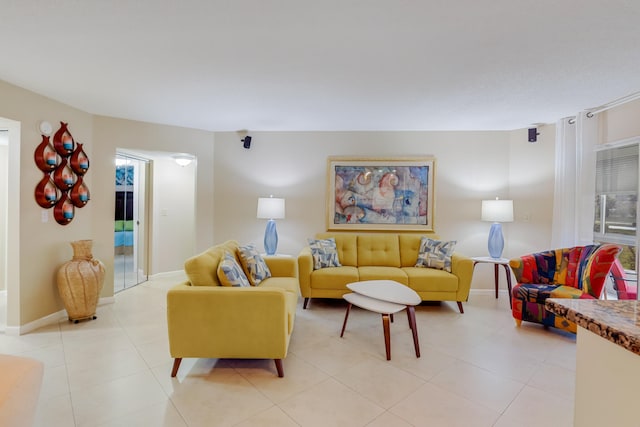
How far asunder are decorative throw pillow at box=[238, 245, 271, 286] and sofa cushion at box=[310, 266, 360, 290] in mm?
719

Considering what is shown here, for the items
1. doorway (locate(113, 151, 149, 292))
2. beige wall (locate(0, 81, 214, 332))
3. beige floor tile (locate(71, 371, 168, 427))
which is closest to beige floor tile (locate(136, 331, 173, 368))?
beige floor tile (locate(71, 371, 168, 427))

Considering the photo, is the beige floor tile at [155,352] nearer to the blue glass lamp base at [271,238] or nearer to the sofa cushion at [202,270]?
the sofa cushion at [202,270]

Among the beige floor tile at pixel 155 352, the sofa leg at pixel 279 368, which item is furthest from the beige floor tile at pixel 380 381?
the beige floor tile at pixel 155 352

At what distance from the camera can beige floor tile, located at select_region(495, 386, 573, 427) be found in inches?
65.8

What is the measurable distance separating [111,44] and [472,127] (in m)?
4.10

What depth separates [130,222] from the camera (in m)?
4.35

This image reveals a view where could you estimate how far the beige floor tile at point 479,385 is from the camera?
187cm

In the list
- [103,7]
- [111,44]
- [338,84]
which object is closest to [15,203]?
[111,44]

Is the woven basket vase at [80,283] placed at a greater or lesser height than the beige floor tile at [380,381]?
greater

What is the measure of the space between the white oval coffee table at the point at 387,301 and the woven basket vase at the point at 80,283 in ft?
8.73

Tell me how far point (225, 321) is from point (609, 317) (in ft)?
6.42

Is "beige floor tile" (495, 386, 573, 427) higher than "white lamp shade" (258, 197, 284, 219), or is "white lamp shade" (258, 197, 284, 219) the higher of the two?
"white lamp shade" (258, 197, 284, 219)

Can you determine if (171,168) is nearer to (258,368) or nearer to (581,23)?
(258,368)

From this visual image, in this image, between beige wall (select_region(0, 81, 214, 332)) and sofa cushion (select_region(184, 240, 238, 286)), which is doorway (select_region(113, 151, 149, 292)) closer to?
beige wall (select_region(0, 81, 214, 332))
